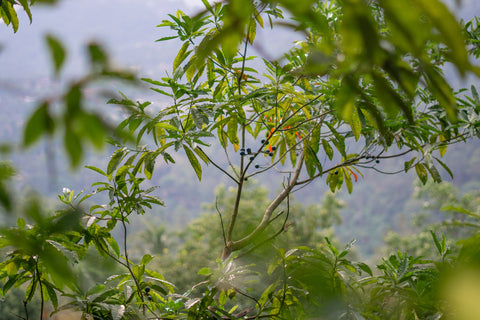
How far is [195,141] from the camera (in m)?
0.91

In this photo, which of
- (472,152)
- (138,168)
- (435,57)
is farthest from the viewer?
(472,152)

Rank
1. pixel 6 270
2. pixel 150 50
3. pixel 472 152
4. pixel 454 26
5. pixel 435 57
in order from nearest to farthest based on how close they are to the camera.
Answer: pixel 454 26
pixel 6 270
pixel 435 57
pixel 472 152
pixel 150 50

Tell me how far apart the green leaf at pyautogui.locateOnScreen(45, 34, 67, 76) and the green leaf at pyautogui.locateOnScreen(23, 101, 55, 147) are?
20 millimetres

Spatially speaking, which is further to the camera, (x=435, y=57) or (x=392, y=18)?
(x=435, y=57)

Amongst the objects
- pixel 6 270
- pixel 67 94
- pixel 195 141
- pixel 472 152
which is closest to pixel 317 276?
pixel 195 141

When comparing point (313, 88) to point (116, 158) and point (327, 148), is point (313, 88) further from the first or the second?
point (116, 158)

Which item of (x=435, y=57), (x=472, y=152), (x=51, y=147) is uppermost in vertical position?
(x=435, y=57)

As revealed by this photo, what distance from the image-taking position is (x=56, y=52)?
7.2 inches

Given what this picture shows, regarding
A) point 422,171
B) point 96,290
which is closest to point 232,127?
point 96,290

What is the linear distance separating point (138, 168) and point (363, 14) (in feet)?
2.79

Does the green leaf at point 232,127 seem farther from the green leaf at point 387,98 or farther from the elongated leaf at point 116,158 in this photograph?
the green leaf at point 387,98

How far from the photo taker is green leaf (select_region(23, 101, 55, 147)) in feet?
0.61

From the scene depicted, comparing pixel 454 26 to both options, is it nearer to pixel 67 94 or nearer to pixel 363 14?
pixel 363 14

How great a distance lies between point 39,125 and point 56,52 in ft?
0.12
